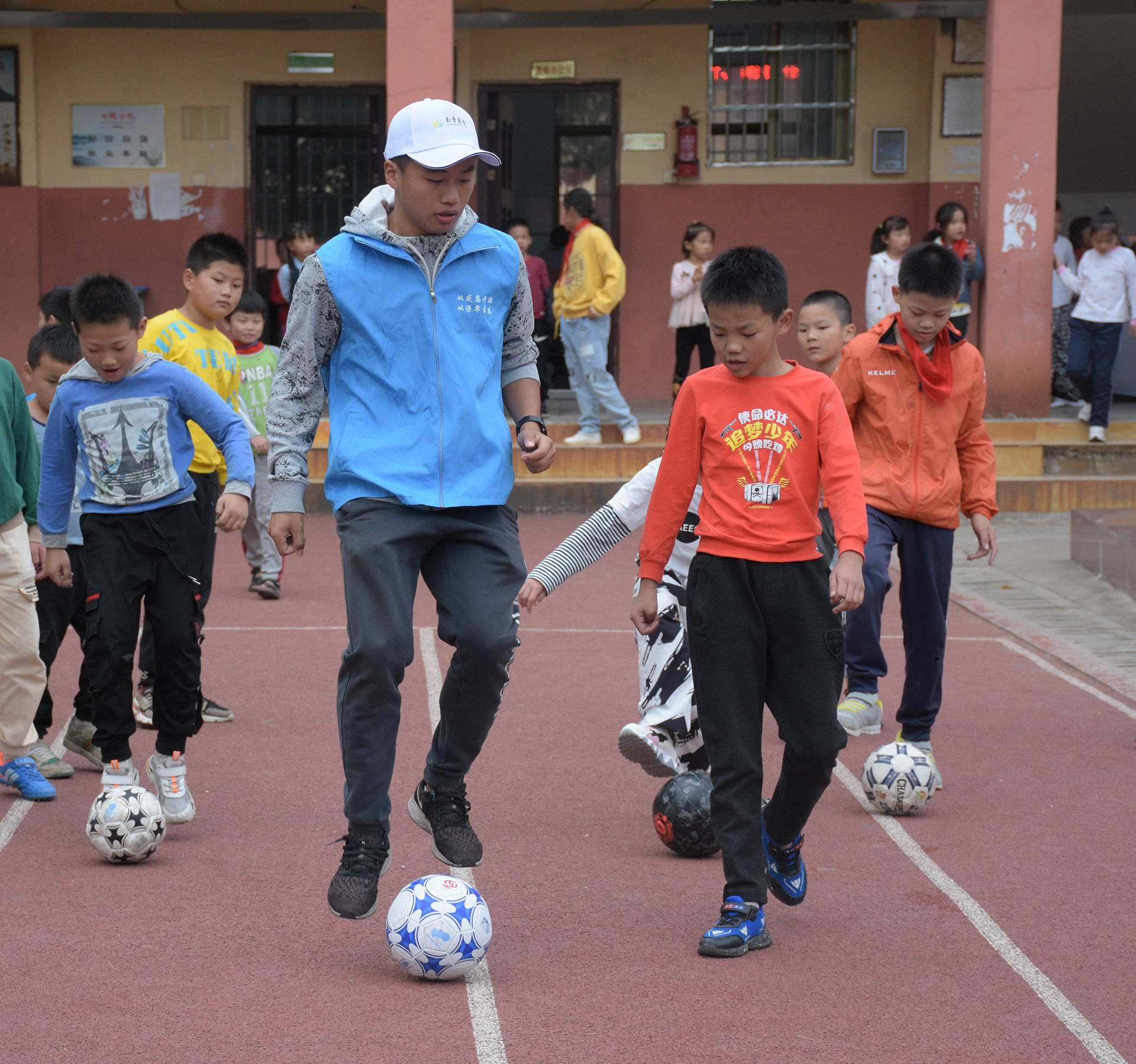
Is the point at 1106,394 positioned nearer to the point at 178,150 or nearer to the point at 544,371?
the point at 544,371

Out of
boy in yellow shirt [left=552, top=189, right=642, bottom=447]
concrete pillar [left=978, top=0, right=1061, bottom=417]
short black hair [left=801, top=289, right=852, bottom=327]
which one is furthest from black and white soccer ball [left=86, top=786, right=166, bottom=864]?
concrete pillar [left=978, top=0, right=1061, bottom=417]

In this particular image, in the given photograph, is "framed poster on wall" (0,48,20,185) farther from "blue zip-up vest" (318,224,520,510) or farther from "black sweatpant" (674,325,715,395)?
"blue zip-up vest" (318,224,520,510)

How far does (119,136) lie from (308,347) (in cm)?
1338

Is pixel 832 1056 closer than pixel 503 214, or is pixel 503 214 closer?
pixel 832 1056

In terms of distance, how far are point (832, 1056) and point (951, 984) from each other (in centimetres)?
60

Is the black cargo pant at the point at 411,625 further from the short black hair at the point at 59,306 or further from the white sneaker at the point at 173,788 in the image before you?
the short black hair at the point at 59,306

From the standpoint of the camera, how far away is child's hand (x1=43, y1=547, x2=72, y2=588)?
5246 mm

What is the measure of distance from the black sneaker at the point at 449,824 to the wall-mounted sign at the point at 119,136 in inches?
528

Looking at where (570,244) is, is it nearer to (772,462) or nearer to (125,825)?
(125,825)

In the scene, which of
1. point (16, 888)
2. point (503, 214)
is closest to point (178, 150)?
point (503, 214)

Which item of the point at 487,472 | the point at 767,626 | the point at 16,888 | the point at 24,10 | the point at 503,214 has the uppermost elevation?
the point at 24,10

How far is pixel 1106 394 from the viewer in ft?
44.2

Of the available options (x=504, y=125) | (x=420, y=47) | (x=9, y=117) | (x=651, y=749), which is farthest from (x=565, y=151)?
(x=651, y=749)

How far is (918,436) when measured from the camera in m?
5.93
